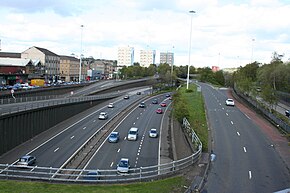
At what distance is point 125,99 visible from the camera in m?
104

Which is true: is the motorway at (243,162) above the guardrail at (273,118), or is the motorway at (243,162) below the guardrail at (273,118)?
below

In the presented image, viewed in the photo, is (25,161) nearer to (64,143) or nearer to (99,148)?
(99,148)

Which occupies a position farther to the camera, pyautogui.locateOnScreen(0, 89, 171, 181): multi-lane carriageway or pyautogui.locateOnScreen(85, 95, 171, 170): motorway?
pyautogui.locateOnScreen(0, 89, 171, 181): multi-lane carriageway

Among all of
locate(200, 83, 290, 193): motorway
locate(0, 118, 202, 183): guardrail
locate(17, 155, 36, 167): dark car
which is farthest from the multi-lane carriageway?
locate(0, 118, 202, 183): guardrail

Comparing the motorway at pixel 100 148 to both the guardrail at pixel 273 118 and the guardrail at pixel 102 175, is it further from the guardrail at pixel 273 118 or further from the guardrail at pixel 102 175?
the guardrail at pixel 273 118

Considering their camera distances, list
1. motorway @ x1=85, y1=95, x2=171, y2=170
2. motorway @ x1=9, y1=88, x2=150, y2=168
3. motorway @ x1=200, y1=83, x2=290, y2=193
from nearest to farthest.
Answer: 1. motorway @ x1=200, y1=83, x2=290, y2=193
2. motorway @ x1=85, y1=95, x2=171, y2=170
3. motorway @ x1=9, y1=88, x2=150, y2=168

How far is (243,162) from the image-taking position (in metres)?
27.3

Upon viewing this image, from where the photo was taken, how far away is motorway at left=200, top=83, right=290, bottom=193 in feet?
70.6

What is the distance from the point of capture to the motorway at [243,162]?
70.6 ft

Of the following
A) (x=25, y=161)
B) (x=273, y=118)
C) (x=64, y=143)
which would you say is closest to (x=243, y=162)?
(x=25, y=161)

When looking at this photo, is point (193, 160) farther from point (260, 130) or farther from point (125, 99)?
point (125, 99)

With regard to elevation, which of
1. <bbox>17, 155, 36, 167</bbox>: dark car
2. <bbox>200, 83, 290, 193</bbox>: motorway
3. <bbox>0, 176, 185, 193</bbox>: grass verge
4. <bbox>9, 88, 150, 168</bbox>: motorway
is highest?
<bbox>0, 176, 185, 193</bbox>: grass verge

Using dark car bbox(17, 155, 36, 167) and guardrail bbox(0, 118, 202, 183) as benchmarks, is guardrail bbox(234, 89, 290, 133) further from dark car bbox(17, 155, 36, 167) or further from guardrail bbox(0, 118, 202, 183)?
dark car bbox(17, 155, 36, 167)

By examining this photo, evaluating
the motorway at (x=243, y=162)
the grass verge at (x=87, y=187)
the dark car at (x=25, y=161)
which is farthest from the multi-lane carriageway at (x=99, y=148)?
the grass verge at (x=87, y=187)
